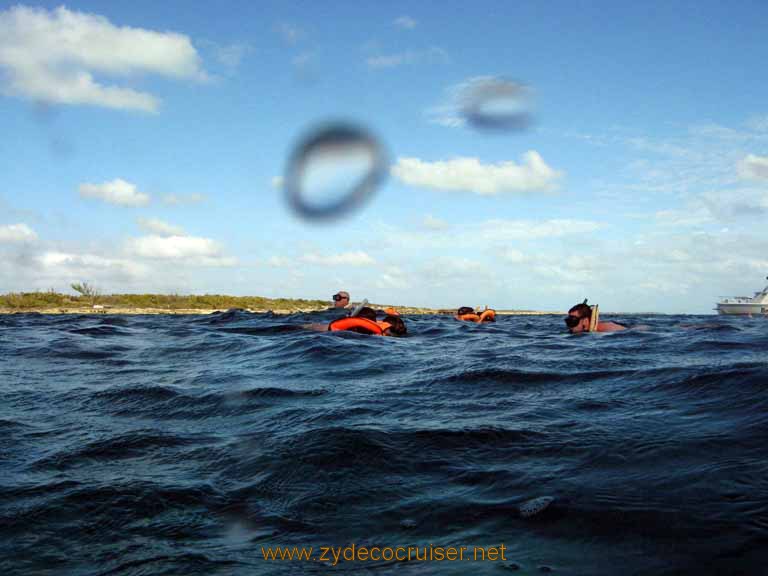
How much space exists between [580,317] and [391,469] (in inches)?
678

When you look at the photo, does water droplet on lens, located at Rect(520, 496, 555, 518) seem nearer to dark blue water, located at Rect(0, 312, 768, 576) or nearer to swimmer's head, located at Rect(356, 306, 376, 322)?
dark blue water, located at Rect(0, 312, 768, 576)

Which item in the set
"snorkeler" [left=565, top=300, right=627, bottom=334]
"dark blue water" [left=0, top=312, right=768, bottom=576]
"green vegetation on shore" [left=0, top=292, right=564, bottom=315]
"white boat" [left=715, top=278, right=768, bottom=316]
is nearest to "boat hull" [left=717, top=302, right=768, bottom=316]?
"white boat" [left=715, top=278, right=768, bottom=316]

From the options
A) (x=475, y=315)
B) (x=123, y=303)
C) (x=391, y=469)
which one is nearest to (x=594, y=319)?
(x=475, y=315)

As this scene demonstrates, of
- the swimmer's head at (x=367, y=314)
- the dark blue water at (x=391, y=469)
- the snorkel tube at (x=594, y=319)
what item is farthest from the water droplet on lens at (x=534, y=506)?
the snorkel tube at (x=594, y=319)

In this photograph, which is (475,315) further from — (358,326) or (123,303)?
(123,303)

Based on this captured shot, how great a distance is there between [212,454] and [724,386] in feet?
22.4

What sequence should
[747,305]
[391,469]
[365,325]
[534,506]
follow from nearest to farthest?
1. [534,506]
2. [391,469]
3. [365,325]
4. [747,305]

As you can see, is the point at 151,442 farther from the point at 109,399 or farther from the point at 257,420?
the point at 109,399

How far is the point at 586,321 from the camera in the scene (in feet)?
69.3

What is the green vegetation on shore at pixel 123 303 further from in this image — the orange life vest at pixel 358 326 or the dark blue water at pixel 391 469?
the dark blue water at pixel 391 469

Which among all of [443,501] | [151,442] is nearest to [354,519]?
[443,501]

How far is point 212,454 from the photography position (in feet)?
19.7

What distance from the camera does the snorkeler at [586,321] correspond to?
20.7m

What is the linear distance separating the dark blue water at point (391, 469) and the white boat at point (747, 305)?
82.0 meters
